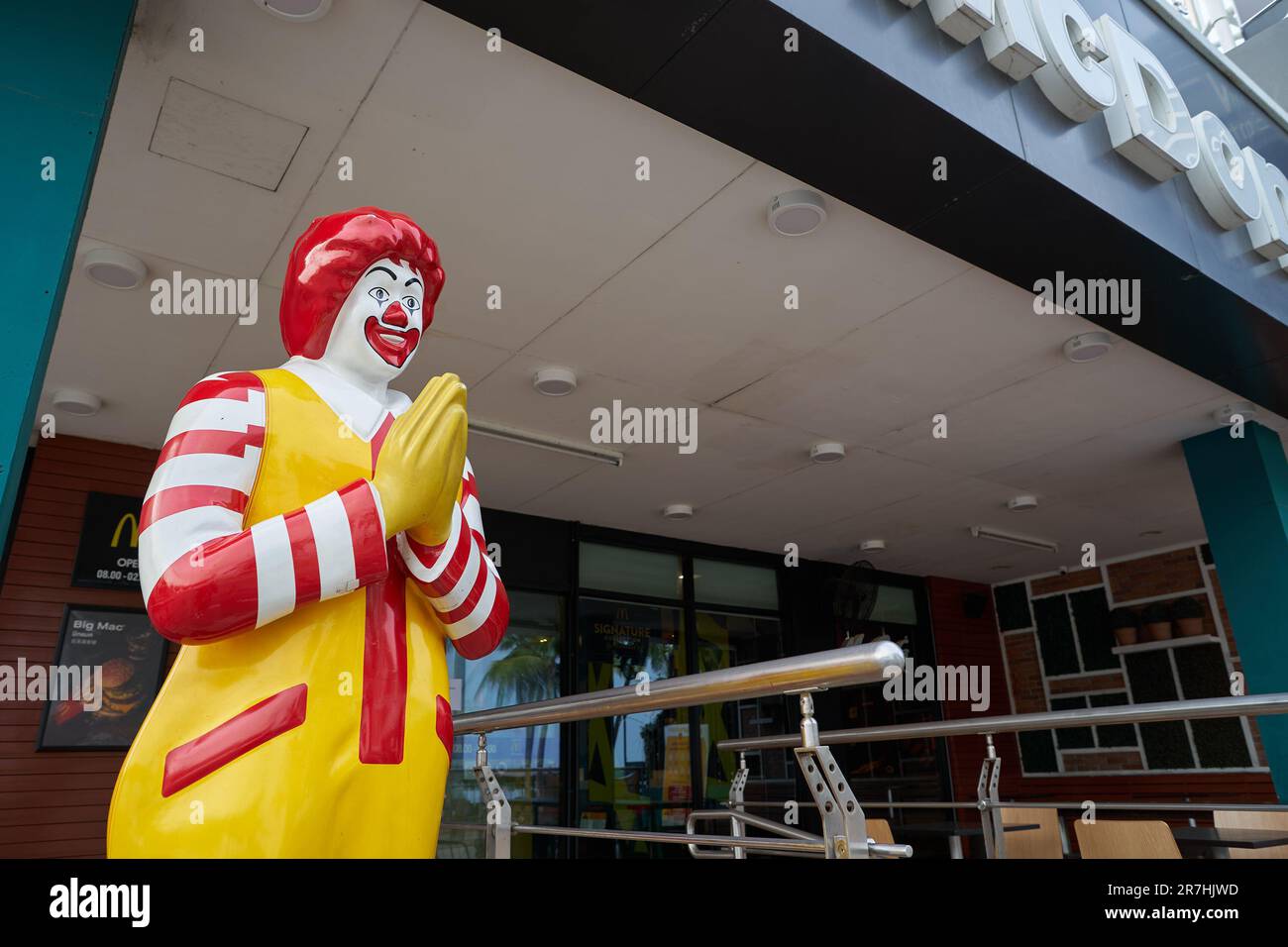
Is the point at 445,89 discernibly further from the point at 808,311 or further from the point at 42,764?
the point at 42,764

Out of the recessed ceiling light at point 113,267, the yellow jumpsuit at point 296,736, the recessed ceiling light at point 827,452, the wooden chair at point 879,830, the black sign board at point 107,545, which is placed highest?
the recessed ceiling light at point 113,267

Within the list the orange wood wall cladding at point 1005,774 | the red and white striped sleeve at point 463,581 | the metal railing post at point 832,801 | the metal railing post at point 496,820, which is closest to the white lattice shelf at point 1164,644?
the orange wood wall cladding at point 1005,774

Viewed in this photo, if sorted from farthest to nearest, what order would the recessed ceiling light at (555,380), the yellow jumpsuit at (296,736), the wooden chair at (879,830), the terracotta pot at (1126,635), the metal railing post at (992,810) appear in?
the terracotta pot at (1126,635)
the recessed ceiling light at (555,380)
the wooden chair at (879,830)
the metal railing post at (992,810)
the yellow jumpsuit at (296,736)

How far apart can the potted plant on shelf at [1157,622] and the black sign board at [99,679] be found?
7.86 meters

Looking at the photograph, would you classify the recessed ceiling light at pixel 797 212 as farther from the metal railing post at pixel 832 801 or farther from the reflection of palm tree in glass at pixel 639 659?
the reflection of palm tree in glass at pixel 639 659

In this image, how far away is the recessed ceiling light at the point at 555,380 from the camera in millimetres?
3996

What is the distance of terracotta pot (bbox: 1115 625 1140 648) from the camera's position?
25.0 ft

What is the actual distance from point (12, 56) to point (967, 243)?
9.24ft

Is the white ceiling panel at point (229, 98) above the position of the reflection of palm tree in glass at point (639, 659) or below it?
above

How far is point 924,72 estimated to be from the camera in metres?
2.44

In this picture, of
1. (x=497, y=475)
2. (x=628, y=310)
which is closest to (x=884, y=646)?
(x=628, y=310)

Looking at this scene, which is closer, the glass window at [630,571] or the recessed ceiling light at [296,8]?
the recessed ceiling light at [296,8]

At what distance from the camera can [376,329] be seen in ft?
4.55

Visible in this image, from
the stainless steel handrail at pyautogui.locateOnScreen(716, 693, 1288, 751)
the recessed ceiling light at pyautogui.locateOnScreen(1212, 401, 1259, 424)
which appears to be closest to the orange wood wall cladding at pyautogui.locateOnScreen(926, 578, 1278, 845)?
the recessed ceiling light at pyautogui.locateOnScreen(1212, 401, 1259, 424)
